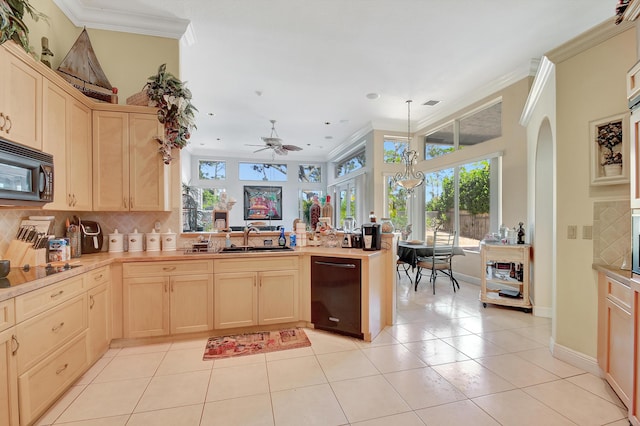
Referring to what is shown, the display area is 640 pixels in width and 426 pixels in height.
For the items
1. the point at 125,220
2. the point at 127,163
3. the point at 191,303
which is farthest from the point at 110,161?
the point at 191,303

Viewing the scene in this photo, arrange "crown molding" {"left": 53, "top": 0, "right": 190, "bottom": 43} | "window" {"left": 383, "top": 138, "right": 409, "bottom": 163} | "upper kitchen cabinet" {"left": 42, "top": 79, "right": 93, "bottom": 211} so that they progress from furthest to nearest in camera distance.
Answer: "window" {"left": 383, "top": 138, "right": 409, "bottom": 163}
"crown molding" {"left": 53, "top": 0, "right": 190, "bottom": 43}
"upper kitchen cabinet" {"left": 42, "top": 79, "right": 93, "bottom": 211}

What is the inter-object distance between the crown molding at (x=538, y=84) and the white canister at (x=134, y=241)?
4472 millimetres

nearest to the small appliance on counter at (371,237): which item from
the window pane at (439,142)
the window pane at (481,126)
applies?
the window pane at (481,126)

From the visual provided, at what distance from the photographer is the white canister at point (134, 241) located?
10.2ft

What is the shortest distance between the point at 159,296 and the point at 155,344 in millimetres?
513

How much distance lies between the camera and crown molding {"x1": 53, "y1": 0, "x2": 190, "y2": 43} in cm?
303

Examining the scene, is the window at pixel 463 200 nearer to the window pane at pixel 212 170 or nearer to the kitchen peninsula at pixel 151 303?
the kitchen peninsula at pixel 151 303

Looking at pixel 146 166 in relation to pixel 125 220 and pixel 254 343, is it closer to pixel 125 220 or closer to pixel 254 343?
pixel 125 220

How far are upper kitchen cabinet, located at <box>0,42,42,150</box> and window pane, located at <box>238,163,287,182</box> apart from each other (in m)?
8.03

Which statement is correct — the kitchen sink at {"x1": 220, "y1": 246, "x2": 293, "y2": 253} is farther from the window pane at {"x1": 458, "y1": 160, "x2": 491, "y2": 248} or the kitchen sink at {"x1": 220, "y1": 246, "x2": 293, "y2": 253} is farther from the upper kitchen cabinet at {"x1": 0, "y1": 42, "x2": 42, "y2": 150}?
the window pane at {"x1": 458, "y1": 160, "x2": 491, "y2": 248}

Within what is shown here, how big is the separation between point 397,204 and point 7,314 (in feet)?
22.4

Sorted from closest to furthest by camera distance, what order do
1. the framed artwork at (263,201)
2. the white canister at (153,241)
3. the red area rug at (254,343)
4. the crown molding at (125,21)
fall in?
the red area rug at (254,343) < the crown molding at (125,21) < the white canister at (153,241) < the framed artwork at (263,201)

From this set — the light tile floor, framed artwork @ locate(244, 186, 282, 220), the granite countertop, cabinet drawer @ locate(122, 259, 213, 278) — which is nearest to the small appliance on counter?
the granite countertop

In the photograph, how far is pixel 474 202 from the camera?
5527 mm
